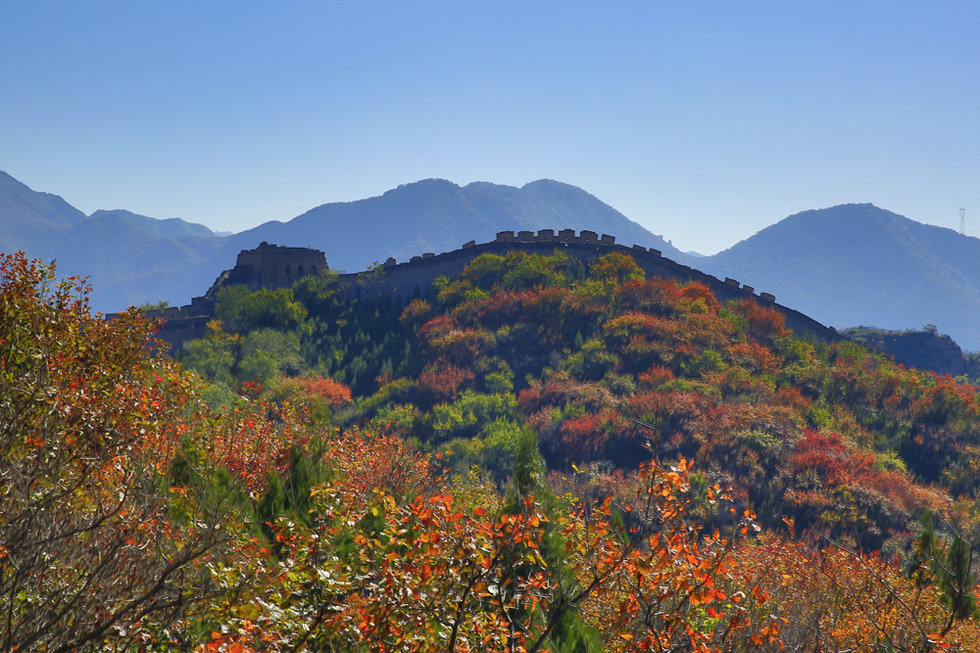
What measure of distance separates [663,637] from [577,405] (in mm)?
42218

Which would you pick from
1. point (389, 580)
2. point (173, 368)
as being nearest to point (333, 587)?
point (389, 580)

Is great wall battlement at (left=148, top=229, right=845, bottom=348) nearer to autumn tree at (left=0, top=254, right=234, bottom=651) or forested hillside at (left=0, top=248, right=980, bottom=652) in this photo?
forested hillside at (left=0, top=248, right=980, bottom=652)

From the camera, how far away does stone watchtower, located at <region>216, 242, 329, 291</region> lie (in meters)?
76.9

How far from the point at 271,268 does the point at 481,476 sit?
44123 mm

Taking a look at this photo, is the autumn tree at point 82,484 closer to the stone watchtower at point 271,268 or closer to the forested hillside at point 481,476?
the forested hillside at point 481,476

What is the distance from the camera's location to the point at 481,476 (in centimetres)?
4022

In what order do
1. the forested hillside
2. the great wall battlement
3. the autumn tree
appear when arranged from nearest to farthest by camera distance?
the autumn tree
the forested hillside
the great wall battlement

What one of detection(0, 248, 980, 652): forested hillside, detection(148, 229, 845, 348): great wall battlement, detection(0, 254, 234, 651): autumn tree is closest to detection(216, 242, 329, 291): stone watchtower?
detection(148, 229, 845, 348): great wall battlement

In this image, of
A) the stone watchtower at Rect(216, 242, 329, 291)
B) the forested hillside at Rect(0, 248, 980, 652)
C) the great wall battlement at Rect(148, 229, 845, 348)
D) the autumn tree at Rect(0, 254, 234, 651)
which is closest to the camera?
the autumn tree at Rect(0, 254, 234, 651)

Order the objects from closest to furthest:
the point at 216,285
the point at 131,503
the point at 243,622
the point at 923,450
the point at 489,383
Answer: the point at 243,622
the point at 131,503
the point at 923,450
the point at 489,383
the point at 216,285

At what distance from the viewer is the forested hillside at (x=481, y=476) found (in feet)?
26.0

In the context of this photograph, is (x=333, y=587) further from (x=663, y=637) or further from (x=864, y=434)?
(x=864, y=434)

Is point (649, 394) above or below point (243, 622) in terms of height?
below

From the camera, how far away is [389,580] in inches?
301
